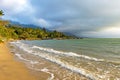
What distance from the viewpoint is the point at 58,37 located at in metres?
194

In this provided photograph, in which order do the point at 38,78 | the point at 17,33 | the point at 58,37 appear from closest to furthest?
1. the point at 38,78
2. the point at 17,33
3. the point at 58,37

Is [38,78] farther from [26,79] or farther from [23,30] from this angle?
[23,30]

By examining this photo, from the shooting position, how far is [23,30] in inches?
5709

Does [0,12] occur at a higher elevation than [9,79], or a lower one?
higher

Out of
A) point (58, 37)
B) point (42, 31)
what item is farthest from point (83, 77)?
point (58, 37)

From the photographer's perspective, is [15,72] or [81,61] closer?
[15,72]

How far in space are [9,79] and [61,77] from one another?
2.95 meters

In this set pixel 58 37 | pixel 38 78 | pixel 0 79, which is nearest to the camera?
pixel 0 79

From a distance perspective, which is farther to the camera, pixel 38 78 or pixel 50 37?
pixel 50 37

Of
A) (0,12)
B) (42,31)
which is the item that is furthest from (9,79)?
(42,31)

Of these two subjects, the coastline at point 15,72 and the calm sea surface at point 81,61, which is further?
the calm sea surface at point 81,61

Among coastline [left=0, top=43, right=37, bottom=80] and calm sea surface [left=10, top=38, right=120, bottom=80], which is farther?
calm sea surface [left=10, top=38, right=120, bottom=80]

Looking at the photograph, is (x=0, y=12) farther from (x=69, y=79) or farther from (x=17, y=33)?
(x=17, y=33)

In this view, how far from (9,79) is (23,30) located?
139 metres
